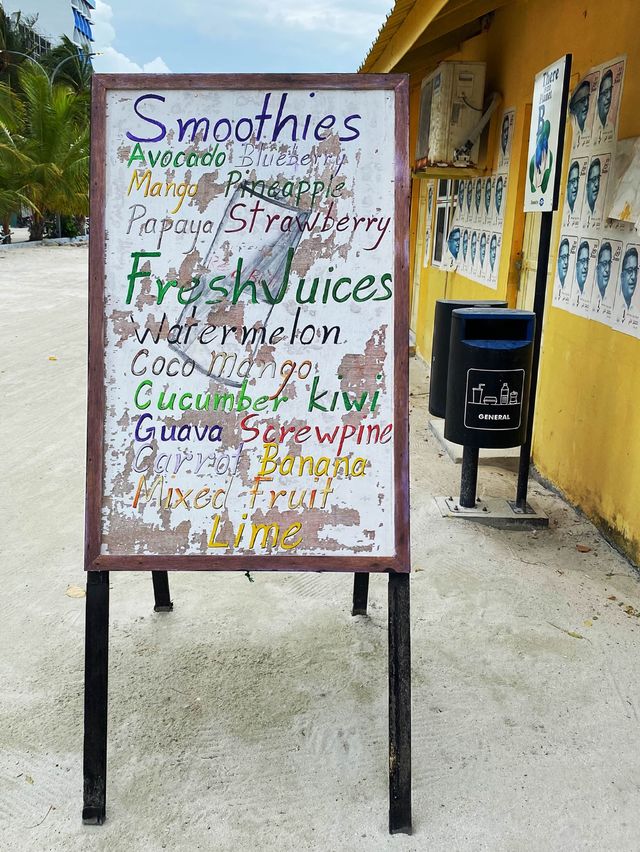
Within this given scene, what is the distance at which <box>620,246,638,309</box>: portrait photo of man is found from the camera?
3977 mm

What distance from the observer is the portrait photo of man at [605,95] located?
4.31 metres

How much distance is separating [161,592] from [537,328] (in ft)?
8.27

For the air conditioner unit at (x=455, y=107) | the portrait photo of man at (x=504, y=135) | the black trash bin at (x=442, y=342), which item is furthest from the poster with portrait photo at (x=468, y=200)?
the black trash bin at (x=442, y=342)

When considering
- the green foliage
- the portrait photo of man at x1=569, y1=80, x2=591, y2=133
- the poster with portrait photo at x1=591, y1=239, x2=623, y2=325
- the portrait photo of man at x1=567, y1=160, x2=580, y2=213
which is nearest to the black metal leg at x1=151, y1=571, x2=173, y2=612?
the poster with portrait photo at x1=591, y1=239, x2=623, y2=325

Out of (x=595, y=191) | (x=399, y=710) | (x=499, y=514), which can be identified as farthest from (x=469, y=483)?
(x=399, y=710)

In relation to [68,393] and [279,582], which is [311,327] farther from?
[68,393]

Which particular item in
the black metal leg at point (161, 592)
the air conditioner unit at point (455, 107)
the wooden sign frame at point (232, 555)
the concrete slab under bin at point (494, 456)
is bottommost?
the black metal leg at point (161, 592)

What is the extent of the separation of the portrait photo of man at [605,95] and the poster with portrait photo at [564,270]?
73 cm

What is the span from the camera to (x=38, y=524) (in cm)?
448

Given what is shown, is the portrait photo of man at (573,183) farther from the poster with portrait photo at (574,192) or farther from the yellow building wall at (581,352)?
the yellow building wall at (581,352)

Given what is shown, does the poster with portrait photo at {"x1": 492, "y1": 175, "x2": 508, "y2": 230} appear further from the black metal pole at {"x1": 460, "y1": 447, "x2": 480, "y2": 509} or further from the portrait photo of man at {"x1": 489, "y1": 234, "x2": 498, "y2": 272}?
the black metal pole at {"x1": 460, "y1": 447, "x2": 480, "y2": 509}

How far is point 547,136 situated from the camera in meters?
4.14

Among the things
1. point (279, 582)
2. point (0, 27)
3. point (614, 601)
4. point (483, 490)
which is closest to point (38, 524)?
point (279, 582)

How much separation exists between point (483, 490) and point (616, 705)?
2265mm
